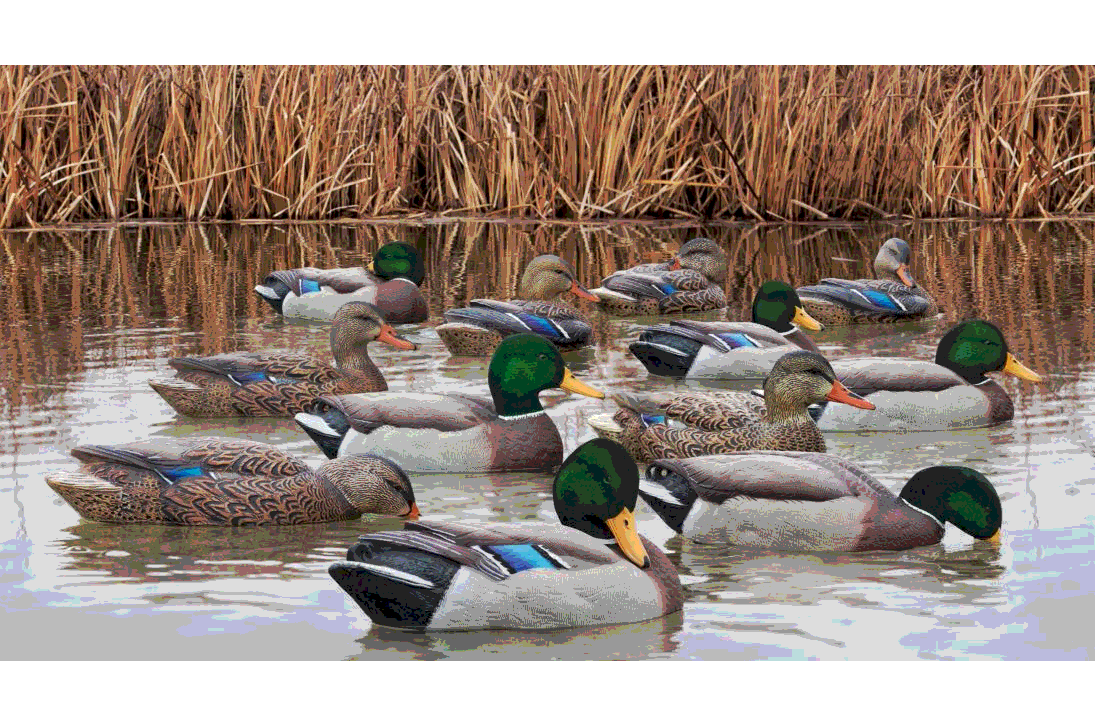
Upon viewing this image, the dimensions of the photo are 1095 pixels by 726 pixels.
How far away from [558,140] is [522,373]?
389 inches

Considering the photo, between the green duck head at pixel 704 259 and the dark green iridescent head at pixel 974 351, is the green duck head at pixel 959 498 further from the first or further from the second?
the green duck head at pixel 704 259

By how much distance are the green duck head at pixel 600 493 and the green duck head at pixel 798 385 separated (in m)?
2.21

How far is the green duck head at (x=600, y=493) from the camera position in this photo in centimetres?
607

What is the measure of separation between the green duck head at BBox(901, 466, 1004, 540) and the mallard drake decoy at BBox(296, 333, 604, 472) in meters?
1.90

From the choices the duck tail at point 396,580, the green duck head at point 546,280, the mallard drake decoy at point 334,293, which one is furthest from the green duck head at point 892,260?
the duck tail at point 396,580

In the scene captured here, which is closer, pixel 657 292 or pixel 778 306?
pixel 778 306

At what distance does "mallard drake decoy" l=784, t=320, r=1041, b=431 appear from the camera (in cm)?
909

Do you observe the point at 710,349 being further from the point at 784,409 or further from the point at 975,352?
the point at 784,409

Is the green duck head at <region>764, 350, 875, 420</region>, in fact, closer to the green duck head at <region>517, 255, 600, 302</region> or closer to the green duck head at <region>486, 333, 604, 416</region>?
the green duck head at <region>486, 333, 604, 416</region>

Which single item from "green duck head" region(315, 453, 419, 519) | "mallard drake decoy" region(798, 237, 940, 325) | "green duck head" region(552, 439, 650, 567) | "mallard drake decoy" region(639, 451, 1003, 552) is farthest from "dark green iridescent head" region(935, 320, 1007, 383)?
"green duck head" region(552, 439, 650, 567)

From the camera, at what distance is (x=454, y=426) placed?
8.23 meters

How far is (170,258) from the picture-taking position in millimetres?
16328

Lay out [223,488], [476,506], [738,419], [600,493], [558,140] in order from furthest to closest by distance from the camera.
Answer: [558,140]
[738,419]
[476,506]
[223,488]
[600,493]

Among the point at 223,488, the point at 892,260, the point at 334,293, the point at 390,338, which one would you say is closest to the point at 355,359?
the point at 390,338
